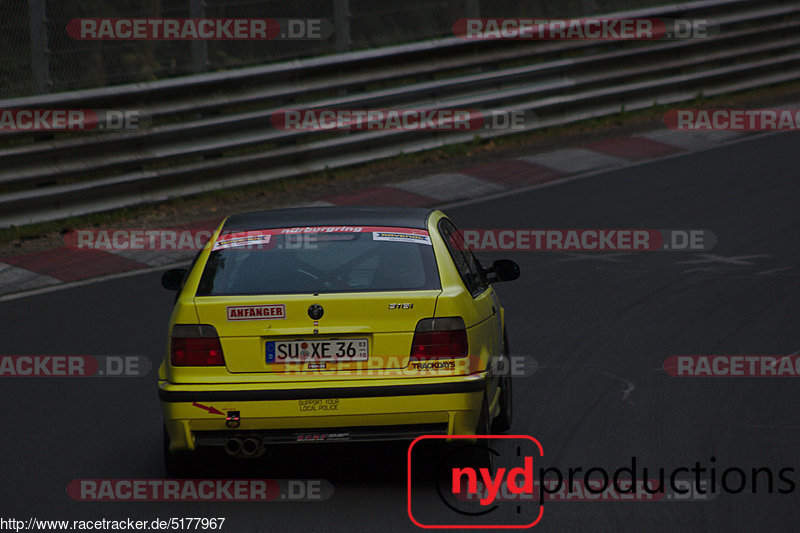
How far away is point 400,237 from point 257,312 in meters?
0.93

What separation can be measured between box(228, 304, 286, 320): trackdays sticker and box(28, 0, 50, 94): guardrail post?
8.73 metres

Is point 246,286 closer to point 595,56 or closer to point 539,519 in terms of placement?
point 539,519

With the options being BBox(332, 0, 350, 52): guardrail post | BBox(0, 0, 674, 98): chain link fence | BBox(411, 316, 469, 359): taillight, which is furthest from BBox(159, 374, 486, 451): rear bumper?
BBox(332, 0, 350, 52): guardrail post

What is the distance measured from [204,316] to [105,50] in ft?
30.1

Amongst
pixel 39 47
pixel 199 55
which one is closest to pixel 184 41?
pixel 199 55

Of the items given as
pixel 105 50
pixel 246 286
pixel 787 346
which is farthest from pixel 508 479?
pixel 105 50

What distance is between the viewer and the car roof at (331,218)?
270 inches

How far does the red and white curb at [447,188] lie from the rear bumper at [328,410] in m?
6.24

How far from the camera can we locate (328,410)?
6.05 meters

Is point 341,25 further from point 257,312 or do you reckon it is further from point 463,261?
point 257,312

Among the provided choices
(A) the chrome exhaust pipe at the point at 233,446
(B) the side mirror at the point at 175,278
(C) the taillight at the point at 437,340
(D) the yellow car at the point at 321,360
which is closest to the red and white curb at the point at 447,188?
(B) the side mirror at the point at 175,278

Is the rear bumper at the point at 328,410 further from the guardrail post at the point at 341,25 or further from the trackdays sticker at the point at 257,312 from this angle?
the guardrail post at the point at 341,25

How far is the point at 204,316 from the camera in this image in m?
6.22

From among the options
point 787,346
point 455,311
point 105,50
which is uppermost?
point 105,50
